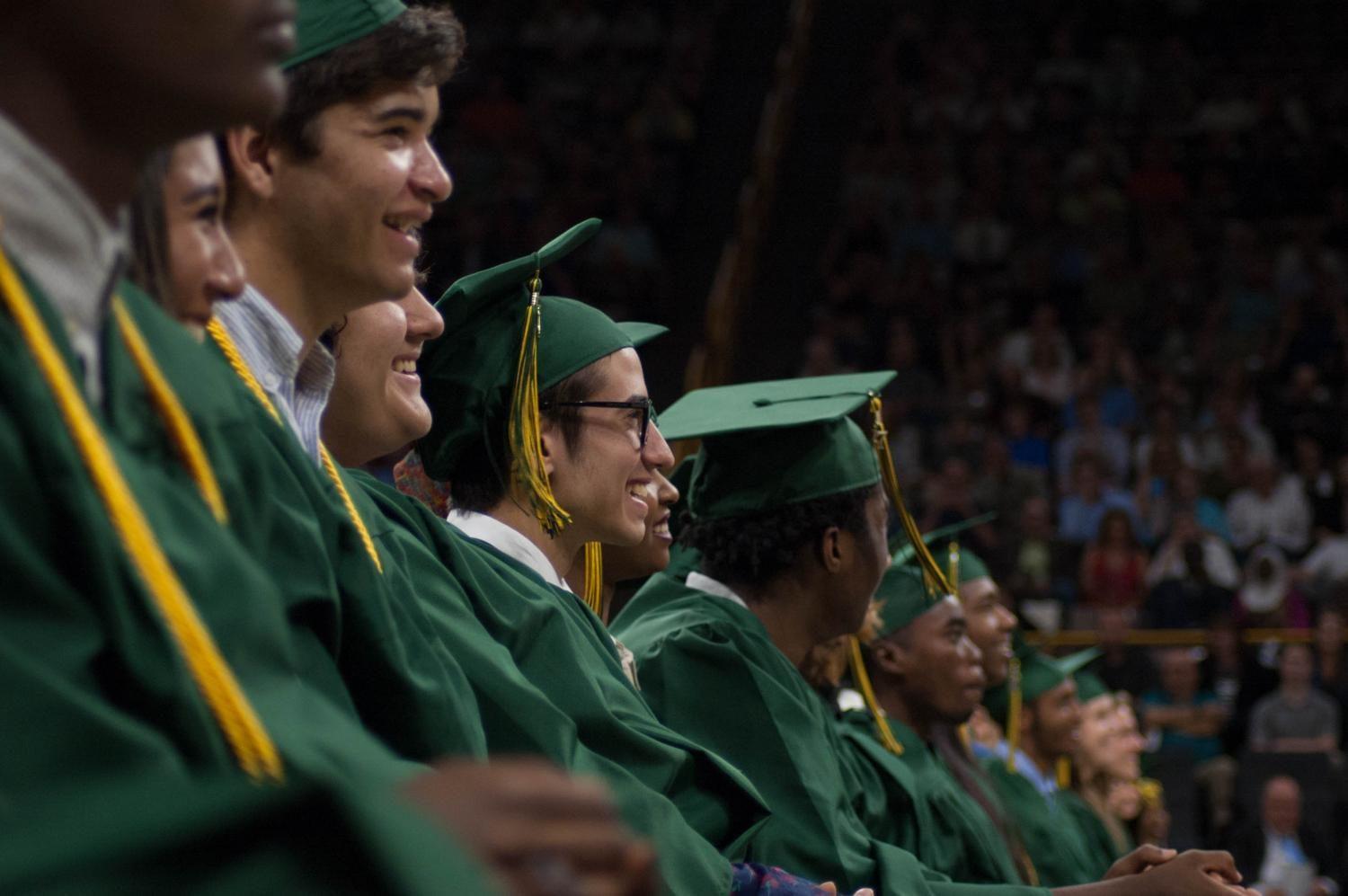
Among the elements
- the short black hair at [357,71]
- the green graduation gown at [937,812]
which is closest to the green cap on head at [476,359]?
the short black hair at [357,71]

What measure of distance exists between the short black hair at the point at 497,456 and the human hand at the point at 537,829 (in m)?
1.84

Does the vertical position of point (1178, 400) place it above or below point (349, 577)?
below

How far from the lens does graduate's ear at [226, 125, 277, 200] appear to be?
5.87ft

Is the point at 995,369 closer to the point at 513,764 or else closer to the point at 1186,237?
the point at 1186,237

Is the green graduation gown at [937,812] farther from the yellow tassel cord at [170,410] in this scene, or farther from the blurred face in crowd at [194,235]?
the yellow tassel cord at [170,410]

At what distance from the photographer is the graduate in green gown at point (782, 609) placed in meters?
3.19

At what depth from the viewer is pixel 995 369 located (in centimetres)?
1111

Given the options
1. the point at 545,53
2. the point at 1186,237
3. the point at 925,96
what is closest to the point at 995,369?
the point at 1186,237

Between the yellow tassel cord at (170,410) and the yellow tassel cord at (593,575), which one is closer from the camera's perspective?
the yellow tassel cord at (170,410)

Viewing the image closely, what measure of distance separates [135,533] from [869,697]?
3725mm

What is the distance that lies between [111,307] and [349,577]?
460mm

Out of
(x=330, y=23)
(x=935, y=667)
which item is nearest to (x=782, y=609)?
(x=935, y=667)

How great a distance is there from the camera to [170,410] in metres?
1.22

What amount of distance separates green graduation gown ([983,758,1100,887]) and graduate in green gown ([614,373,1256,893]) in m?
1.86
